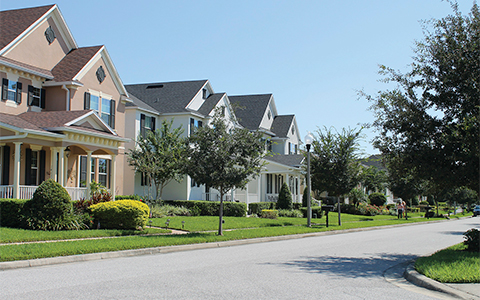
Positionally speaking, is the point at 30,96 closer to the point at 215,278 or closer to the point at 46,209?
the point at 46,209

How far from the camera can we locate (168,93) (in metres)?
36.3

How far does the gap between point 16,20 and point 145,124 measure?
435 inches

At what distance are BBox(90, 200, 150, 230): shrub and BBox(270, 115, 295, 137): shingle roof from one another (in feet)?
101

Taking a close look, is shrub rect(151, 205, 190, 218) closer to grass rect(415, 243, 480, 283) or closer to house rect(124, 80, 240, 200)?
house rect(124, 80, 240, 200)

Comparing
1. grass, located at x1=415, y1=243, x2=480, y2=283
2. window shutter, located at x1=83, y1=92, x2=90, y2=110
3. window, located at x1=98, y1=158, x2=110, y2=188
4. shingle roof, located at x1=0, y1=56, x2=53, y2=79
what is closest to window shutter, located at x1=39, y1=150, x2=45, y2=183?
window shutter, located at x1=83, y1=92, x2=90, y2=110

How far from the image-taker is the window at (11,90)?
69.5 ft

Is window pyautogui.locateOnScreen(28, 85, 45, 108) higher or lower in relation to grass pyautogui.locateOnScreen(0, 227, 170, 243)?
higher

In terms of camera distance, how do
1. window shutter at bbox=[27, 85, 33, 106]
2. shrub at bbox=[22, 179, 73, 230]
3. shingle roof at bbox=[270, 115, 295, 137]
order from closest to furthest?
→ shrub at bbox=[22, 179, 73, 230], window shutter at bbox=[27, 85, 33, 106], shingle roof at bbox=[270, 115, 295, 137]

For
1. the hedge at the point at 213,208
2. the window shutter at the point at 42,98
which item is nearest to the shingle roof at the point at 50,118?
the window shutter at the point at 42,98

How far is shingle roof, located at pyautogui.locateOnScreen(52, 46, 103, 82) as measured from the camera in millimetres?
23938

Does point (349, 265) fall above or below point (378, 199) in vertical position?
above

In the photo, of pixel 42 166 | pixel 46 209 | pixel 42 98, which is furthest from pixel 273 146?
pixel 46 209

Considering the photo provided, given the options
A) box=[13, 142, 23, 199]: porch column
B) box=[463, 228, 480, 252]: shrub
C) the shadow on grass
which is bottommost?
the shadow on grass

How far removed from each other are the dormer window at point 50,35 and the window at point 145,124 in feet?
28.0
